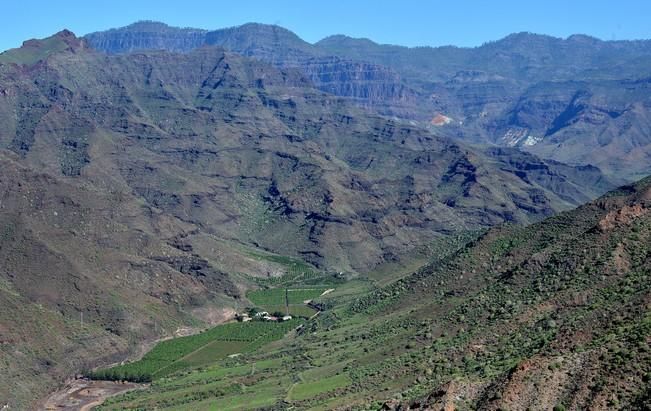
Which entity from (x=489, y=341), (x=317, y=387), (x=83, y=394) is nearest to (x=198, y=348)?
(x=83, y=394)

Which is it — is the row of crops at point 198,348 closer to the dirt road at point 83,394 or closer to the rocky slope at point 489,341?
the dirt road at point 83,394

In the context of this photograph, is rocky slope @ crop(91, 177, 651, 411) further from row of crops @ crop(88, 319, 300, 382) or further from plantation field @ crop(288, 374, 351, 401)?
row of crops @ crop(88, 319, 300, 382)

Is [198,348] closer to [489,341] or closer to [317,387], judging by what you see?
[317,387]

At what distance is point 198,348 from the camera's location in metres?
171

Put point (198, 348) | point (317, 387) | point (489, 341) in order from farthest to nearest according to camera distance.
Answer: point (198, 348) < point (317, 387) < point (489, 341)

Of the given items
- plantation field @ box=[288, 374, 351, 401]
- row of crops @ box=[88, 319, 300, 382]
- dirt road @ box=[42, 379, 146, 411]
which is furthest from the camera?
row of crops @ box=[88, 319, 300, 382]

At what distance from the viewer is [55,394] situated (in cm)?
14650

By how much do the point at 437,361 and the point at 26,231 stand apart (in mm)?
105305

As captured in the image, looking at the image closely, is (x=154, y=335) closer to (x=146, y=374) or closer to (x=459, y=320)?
(x=146, y=374)

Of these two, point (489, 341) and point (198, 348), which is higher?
point (489, 341)

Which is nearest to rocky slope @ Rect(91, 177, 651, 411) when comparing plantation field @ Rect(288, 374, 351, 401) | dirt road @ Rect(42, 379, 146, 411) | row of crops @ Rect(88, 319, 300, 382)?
plantation field @ Rect(288, 374, 351, 401)

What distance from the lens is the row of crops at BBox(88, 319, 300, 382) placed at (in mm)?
155125

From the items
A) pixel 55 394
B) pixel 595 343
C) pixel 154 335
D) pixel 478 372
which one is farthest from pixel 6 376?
pixel 595 343

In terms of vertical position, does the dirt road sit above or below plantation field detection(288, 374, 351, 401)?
below
